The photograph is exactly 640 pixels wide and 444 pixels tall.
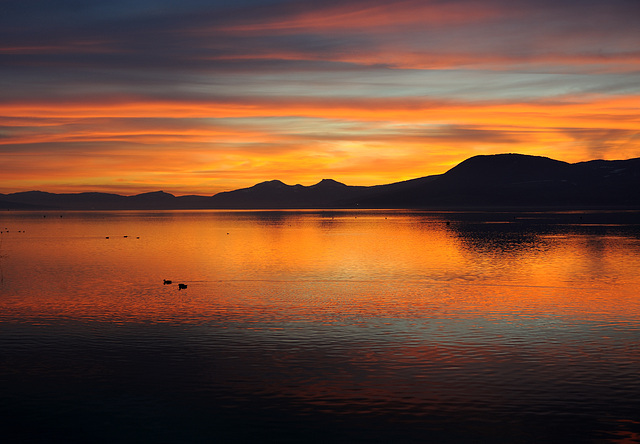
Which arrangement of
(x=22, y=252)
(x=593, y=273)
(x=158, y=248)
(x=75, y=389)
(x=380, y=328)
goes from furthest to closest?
(x=158, y=248) → (x=22, y=252) → (x=593, y=273) → (x=380, y=328) → (x=75, y=389)

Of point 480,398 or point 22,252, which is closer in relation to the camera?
point 480,398

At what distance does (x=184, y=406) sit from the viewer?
1009 inches

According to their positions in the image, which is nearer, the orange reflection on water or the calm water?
the calm water

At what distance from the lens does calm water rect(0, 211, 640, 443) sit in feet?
77.2

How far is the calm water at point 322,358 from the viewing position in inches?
926

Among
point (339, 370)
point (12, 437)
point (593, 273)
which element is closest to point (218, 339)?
point (339, 370)

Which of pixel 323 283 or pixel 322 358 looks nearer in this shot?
pixel 322 358

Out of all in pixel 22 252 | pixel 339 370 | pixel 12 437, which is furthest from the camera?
pixel 22 252

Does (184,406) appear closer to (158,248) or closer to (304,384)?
(304,384)

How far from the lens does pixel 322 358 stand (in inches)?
1286

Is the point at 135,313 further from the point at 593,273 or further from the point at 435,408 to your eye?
the point at 593,273

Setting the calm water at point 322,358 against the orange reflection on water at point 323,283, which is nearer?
the calm water at point 322,358

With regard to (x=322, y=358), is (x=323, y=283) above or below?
below

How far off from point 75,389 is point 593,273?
58209mm
